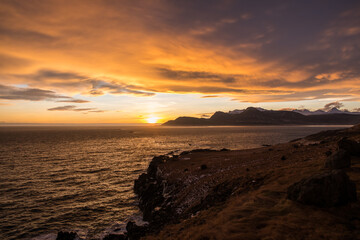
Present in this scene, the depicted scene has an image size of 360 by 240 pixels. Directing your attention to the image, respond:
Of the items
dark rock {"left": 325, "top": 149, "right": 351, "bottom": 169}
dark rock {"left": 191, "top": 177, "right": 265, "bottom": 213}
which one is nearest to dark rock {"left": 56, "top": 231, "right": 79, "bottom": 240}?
dark rock {"left": 191, "top": 177, "right": 265, "bottom": 213}

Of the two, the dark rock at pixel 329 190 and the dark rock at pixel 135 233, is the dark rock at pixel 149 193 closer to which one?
the dark rock at pixel 135 233

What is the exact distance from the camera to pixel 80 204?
101 feet

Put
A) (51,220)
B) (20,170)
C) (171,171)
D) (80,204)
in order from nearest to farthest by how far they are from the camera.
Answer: (51,220) → (80,204) → (171,171) → (20,170)

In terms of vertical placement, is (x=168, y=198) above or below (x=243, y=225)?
below

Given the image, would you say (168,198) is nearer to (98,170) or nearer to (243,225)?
(243,225)

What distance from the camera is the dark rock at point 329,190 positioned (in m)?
11.7

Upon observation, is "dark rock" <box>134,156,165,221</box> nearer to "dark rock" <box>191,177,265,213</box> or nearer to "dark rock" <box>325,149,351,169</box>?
"dark rock" <box>191,177,265,213</box>

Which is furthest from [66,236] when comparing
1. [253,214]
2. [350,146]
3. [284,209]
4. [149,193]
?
[350,146]

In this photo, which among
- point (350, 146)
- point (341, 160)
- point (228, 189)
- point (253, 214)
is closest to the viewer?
point (253, 214)

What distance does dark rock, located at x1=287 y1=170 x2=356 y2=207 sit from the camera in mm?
11672

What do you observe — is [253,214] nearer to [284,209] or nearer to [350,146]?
[284,209]

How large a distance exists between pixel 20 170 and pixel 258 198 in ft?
189

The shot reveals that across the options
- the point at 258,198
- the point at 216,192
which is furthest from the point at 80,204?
the point at 258,198

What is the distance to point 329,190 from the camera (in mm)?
11820
